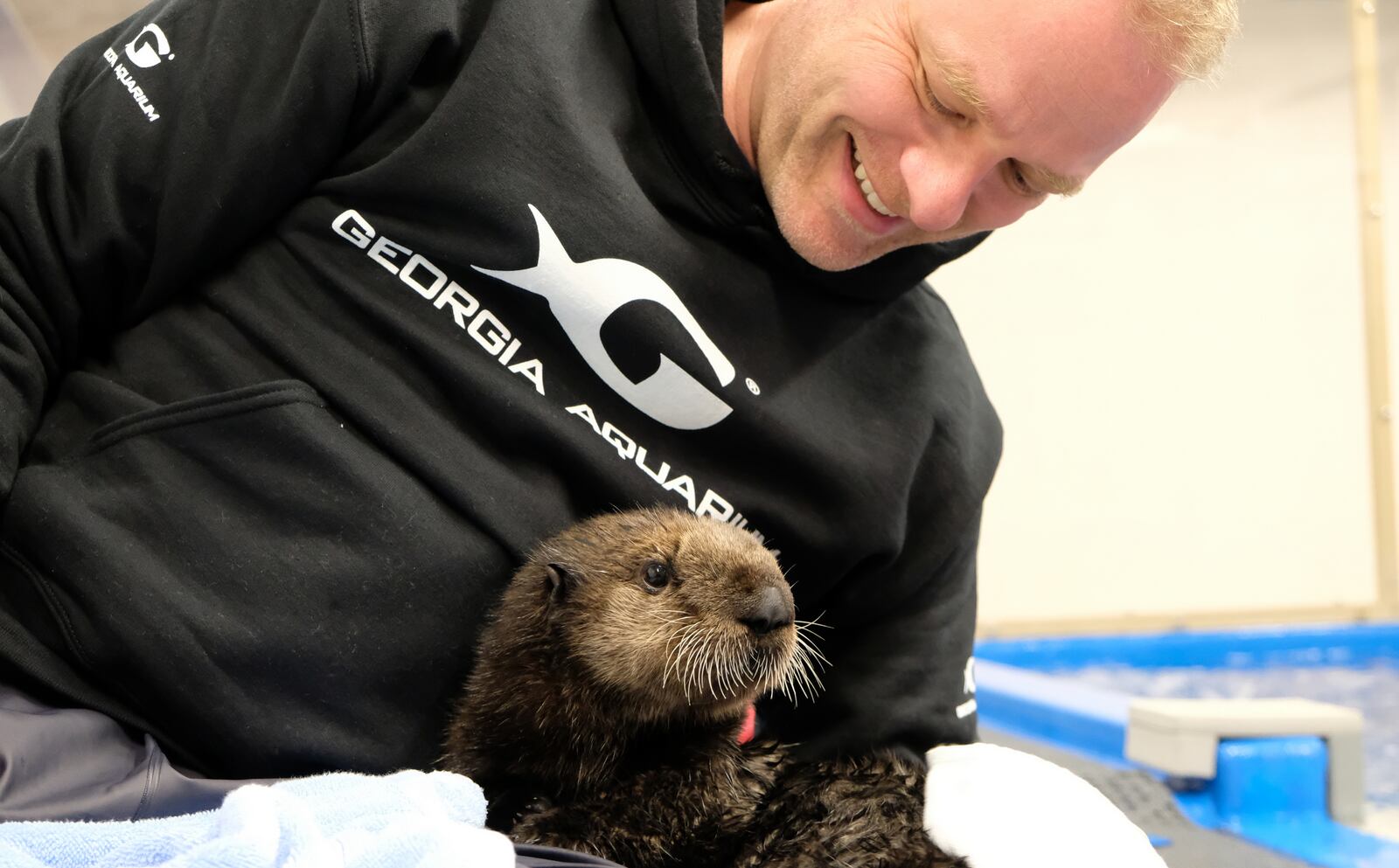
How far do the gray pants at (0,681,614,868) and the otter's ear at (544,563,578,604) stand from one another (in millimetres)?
342

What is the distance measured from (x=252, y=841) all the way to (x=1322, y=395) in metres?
5.42

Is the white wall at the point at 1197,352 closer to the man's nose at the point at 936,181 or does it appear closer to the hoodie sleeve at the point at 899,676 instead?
the hoodie sleeve at the point at 899,676

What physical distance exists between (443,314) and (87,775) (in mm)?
690

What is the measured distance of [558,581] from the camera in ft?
4.47

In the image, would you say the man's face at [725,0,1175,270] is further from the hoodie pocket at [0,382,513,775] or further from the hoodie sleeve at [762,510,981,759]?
the hoodie pocket at [0,382,513,775]

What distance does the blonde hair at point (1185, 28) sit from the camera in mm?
1329

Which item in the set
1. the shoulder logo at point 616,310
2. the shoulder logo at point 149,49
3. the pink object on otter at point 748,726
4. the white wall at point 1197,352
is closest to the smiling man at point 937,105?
the shoulder logo at point 616,310

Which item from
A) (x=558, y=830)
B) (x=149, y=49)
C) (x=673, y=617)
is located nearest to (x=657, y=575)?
(x=673, y=617)

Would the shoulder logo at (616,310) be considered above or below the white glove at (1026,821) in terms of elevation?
above

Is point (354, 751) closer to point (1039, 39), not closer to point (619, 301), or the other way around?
point (619, 301)

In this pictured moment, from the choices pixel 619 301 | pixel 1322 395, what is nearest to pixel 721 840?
pixel 619 301

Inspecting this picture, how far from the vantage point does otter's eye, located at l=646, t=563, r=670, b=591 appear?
1.40 meters

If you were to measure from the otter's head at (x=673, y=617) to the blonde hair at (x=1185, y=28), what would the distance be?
82 centimetres

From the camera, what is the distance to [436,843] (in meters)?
0.96
